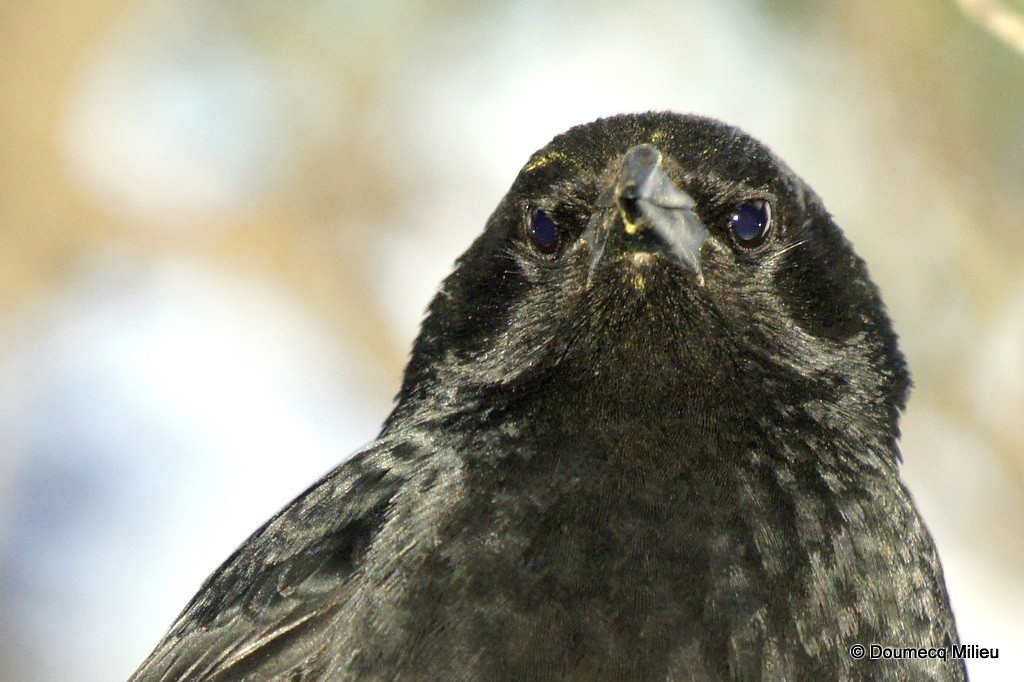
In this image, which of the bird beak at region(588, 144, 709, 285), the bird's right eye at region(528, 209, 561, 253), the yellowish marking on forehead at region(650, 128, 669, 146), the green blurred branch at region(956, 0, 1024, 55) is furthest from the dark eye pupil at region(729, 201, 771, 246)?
the green blurred branch at region(956, 0, 1024, 55)

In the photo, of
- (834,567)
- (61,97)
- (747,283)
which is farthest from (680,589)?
(61,97)

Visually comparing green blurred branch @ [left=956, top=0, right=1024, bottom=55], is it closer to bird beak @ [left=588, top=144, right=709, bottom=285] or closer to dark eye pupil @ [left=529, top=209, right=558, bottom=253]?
bird beak @ [left=588, top=144, right=709, bottom=285]

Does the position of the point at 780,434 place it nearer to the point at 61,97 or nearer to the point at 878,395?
the point at 878,395

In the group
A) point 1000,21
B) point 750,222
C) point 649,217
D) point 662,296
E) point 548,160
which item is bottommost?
point 662,296

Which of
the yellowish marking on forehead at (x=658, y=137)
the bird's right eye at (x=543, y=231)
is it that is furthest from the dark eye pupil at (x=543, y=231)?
A: the yellowish marking on forehead at (x=658, y=137)

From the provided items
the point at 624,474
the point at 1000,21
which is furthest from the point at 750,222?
the point at 1000,21

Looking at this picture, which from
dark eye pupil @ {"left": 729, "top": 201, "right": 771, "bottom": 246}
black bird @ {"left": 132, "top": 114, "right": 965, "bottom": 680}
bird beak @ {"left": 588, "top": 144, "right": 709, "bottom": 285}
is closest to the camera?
black bird @ {"left": 132, "top": 114, "right": 965, "bottom": 680}

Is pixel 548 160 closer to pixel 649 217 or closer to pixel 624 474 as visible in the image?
pixel 649 217
